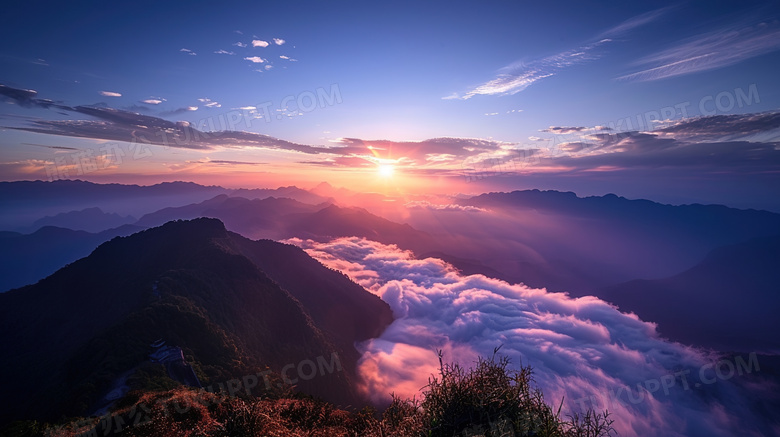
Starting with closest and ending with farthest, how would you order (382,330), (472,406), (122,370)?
(472,406), (122,370), (382,330)

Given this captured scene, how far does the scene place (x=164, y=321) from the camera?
44.7 meters

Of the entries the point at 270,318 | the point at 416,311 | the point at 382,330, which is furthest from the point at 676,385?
the point at 270,318

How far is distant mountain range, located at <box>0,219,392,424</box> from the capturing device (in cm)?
3488

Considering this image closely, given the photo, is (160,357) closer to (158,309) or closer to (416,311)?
(158,309)

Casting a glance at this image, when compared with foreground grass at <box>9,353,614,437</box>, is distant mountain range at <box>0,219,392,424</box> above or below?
below

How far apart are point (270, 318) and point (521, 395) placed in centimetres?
7535

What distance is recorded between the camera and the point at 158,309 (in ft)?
151

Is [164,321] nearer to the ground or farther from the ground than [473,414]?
nearer to the ground

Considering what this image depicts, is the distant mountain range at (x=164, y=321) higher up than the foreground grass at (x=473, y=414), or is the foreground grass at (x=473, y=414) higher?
the foreground grass at (x=473, y=414)

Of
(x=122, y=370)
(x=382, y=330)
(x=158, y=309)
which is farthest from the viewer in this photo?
(x=382, y=330)

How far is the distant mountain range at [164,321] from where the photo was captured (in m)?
Result: 34.9

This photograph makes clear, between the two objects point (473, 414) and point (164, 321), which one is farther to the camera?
point (164, 321)

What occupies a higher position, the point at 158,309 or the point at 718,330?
the point at 158,309

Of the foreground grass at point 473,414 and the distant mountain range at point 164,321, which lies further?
the distant mountain range at point 164,321
